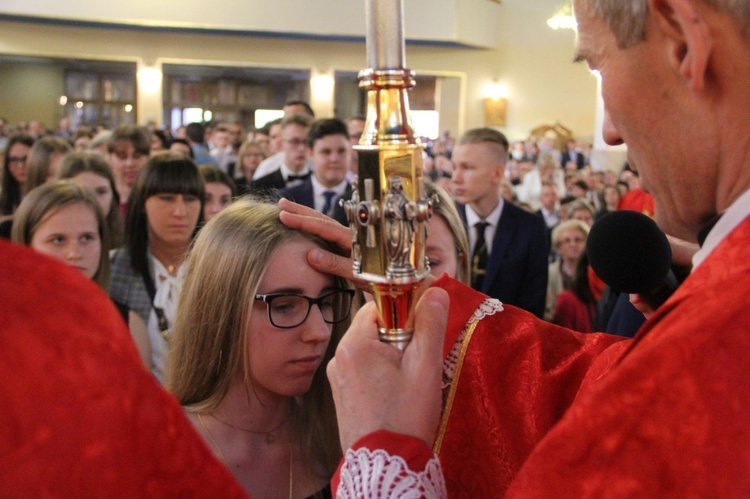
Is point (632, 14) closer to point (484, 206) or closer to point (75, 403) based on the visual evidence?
point (75, 403)

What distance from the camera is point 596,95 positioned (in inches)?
674

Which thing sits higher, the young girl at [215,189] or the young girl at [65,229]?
the young girl at [215,189]

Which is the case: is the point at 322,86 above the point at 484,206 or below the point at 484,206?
above

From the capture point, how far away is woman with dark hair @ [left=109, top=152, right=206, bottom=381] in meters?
2.96

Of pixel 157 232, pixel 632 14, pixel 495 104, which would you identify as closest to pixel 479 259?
pixel 157 232

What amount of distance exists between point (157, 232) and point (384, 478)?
8.13 ft

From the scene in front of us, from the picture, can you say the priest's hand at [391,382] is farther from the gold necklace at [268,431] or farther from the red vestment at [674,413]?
the gold necklace at [268,431]

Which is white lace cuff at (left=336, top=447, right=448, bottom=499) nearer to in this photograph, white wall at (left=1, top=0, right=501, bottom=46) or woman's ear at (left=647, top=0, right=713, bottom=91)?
woman's ear at (left=647, top=0, right=713, bottom=91)

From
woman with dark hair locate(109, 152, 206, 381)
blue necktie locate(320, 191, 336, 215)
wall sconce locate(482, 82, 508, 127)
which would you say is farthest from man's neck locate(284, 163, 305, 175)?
wall sconce locate(482, 82, 508, 127)

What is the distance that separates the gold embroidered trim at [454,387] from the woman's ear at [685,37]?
0.59m

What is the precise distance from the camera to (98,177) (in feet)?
12.4

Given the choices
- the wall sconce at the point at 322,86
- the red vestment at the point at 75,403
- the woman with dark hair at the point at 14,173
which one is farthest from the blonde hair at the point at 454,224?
the wall sconce at the point at 322,86

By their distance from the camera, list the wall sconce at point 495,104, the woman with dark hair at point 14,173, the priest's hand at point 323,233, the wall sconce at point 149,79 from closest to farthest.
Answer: the priest's hand at point 323,233 < the woman with dark hair at point 14,173 < the wall sconce at point 149,79 < the wall sconce at point 495,104

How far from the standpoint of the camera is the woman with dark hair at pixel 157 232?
2.96m
